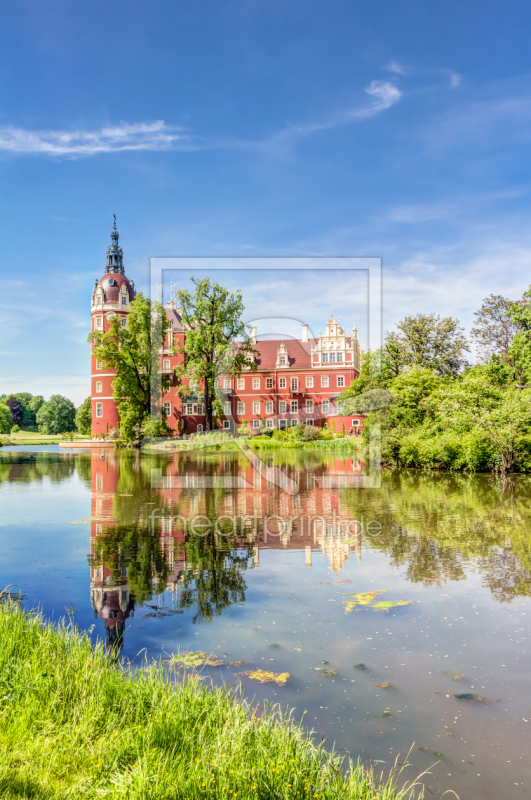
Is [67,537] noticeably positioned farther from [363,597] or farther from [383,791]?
[383,791]

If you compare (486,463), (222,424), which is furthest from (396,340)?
(486,463)

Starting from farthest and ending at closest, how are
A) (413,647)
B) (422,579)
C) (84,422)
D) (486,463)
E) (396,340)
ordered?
(84,422), (396,340), (486,463), (422,579), (413,647)

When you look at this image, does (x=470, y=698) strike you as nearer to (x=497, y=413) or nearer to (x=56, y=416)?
(x=497, y=413)

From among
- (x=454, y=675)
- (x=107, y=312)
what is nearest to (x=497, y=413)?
(x=454, y=675)

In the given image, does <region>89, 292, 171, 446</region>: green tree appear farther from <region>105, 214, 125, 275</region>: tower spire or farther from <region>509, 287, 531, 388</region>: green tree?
<region>509, 287, 531, 388</region>: green tree

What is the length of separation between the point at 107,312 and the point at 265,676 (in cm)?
4615

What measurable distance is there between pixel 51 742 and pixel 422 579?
4.93 metres

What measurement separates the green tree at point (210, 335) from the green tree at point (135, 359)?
6.48 ft

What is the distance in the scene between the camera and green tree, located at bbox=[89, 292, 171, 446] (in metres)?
36.7

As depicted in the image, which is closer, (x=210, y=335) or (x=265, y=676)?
(x=265, y=676)

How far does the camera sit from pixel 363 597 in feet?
20.0

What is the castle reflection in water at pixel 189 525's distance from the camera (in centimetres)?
651

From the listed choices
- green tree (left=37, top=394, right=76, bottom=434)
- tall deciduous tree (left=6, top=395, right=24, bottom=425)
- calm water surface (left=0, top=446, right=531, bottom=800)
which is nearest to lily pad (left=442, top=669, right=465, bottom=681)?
calm water surface (left=0, top=446, right=531, bottom=800)

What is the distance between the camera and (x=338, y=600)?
6070 mm
